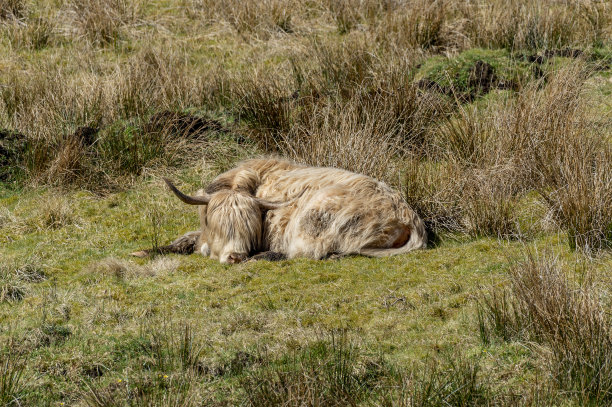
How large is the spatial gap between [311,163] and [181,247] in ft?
5.80

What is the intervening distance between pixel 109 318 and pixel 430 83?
5.70m

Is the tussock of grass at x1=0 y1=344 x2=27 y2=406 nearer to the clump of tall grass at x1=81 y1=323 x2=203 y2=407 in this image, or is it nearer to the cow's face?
the clump of tall grass at x1=81 y1=323 x2=203 y2=407

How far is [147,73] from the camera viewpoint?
1089 cm

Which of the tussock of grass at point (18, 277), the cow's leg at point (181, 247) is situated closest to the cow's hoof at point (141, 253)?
the cow's leg at point (181, 247)

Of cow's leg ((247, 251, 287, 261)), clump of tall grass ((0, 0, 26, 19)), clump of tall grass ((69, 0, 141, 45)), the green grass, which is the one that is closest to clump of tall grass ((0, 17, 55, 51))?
clump of tall grass ((0, 0, 26, 19))

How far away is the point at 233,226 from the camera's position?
6.81 meters

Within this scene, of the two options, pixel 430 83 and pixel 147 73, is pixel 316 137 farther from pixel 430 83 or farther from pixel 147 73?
pixel 147 73

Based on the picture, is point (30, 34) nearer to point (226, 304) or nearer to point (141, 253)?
point (141, 253)

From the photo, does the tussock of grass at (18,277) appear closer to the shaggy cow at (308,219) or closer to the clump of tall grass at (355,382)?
the shaggy cow at (308,219)

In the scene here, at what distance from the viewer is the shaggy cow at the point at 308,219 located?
22.0ft

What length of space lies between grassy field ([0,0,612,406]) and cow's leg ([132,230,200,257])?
0.14m

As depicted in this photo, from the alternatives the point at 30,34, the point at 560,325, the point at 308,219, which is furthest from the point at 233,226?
the point at 30,34

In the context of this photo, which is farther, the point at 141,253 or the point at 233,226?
the point at 141,253

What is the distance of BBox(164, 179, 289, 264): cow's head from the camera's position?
6816mm
